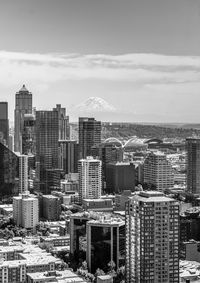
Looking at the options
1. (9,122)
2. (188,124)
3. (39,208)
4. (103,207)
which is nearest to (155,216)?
(188,124)

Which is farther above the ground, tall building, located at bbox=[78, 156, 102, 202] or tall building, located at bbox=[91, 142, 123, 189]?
tall building, located at bbox=[91, 142, 123, 189]

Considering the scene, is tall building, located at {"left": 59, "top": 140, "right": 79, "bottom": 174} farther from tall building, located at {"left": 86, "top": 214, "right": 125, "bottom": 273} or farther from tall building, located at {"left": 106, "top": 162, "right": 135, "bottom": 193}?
tall building, located at {"left": 86, "top": 214, "right": 125, "bottom": 273}

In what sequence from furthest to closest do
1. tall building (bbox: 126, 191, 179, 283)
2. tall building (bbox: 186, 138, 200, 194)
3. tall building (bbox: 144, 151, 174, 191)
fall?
tall building (bbox: 144, 151, 174, 191) < tall building (bbox: 186, 138, 200, 194) < tall building (bbox: 126, 191, 179, 283)

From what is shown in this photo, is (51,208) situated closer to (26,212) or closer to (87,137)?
(26,212)

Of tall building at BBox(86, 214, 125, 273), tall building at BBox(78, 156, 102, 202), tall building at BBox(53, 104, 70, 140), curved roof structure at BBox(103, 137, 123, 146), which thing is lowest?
tall building at BBox(86, 214, 125, 273)

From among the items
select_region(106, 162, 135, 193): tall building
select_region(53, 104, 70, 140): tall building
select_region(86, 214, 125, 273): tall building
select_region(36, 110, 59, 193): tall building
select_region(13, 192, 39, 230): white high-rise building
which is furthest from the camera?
select_region(53, 104, 70, 140): tall building

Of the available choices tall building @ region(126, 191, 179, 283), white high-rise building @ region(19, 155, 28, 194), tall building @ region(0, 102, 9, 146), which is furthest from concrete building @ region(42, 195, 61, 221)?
tall building @ region(126, 191, 179, 283)
